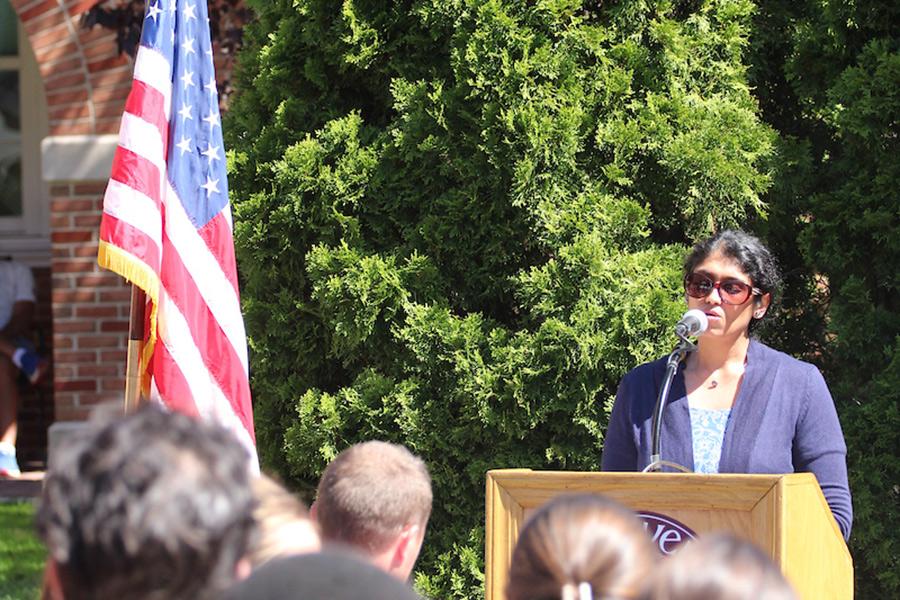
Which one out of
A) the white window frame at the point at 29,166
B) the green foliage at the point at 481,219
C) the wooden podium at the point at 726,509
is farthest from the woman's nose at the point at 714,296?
the white window frame at the point at 29,166

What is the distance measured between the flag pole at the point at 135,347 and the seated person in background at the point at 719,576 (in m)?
3.35

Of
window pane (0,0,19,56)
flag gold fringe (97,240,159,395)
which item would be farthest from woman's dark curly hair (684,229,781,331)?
window pane (0,0,19,56)

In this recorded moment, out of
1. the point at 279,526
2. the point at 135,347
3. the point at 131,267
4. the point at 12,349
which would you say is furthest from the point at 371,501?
the point at 12,349

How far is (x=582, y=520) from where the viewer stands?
1.79 m

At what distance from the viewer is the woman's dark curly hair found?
3736 mm

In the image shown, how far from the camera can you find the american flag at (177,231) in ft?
14.9

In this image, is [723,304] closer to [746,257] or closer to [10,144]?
[746,257]

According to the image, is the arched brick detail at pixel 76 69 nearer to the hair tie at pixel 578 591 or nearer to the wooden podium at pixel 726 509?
the wooden podium at pixel 726 509

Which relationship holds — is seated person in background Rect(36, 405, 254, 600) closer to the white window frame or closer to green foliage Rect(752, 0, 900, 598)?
green foliage Rect(752, 0, 900, 598)

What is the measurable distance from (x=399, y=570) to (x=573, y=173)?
2.57 meters

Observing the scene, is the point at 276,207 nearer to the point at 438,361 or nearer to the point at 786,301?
the point at 438,361

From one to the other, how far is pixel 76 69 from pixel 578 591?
7.03 metres

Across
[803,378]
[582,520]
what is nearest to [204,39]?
[803,378]

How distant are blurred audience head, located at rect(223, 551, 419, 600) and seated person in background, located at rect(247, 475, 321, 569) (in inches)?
14.7
